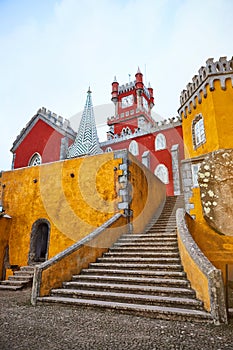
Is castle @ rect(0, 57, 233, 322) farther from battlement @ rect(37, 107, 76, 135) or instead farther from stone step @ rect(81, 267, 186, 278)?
battlement @ rect(37, 107, 76, 135)

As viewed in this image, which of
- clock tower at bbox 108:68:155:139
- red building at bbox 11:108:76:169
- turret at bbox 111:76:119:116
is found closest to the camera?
red building at bbox 11:108:76:169

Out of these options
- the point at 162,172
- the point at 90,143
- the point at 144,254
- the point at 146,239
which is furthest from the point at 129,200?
the point at 162,172

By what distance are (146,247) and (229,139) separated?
23.0 feet

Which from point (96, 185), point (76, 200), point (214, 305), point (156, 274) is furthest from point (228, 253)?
point (76, 200)

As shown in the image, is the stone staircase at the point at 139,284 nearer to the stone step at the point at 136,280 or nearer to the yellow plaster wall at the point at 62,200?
the stone step at the point at 136,280

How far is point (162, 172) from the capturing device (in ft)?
61.9

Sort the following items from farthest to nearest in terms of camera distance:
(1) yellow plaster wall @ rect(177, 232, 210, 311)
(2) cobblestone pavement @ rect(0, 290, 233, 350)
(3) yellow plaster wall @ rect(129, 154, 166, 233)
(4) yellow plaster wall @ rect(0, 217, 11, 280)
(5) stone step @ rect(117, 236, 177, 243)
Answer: (4) yellow plaster wall @ rect(0, 217, 11, 280), (3) yellow plaster wall @ rect(129, 154, 166, 233), (5) stone step @ rect(117, 236, 177, 243), (1) yellow plaster wall @ rect(177, 232, 210, 311), (2) cobblestone pavement @ rect(0, 290, 233, 350)

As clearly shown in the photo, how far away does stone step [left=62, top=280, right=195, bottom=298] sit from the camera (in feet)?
13.0

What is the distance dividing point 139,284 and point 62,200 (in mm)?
5321

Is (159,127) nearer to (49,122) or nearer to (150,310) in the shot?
(49,122)

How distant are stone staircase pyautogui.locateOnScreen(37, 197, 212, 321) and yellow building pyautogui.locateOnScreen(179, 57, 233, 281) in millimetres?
1504

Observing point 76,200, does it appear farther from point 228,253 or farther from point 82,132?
point 82,132

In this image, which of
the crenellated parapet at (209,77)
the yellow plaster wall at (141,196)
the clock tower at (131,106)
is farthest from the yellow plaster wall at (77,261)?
the clock tower at (131,106)

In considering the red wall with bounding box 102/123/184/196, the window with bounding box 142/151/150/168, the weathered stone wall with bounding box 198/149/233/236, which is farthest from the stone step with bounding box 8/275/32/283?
the window with bounding box 142/151/150/168
